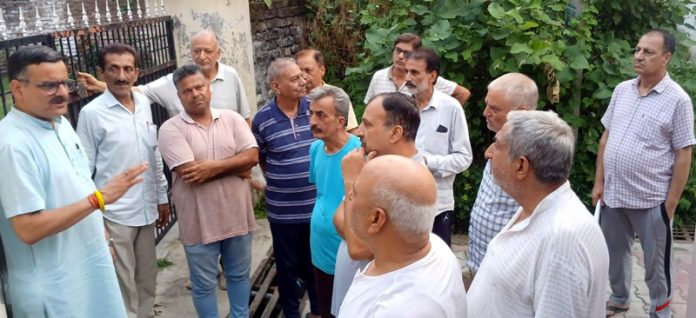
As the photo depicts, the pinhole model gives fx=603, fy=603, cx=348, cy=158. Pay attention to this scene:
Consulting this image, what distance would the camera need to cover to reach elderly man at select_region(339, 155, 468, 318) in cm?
179

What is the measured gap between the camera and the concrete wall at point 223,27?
553 centimetres

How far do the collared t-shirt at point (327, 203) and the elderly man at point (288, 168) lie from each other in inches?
16.1

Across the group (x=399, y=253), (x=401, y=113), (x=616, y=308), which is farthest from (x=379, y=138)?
(x=616, y=308)

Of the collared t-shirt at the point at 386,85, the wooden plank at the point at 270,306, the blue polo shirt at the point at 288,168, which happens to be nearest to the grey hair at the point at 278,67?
the blue polo shirt at the point at 288,168

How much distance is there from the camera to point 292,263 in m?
3.92

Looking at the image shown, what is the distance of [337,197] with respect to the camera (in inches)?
126

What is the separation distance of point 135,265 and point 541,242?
2643 millimetres

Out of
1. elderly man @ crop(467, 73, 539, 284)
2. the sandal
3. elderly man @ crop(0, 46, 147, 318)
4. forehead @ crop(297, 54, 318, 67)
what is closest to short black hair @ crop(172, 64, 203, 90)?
elderly man @ crop(0, 46, 147, 318)

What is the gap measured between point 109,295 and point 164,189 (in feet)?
3.60

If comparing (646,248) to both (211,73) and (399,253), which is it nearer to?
(399,253)

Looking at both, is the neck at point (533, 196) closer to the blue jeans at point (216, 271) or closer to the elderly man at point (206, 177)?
the elderly man at point (206, 177)

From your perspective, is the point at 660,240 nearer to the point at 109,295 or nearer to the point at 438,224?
the point at 438,224

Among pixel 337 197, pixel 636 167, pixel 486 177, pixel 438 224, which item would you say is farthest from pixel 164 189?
pixel 636 167

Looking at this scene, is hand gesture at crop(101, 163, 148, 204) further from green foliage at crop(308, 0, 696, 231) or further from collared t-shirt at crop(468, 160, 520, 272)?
green foliage at crop(308, 0, 696, 231)
